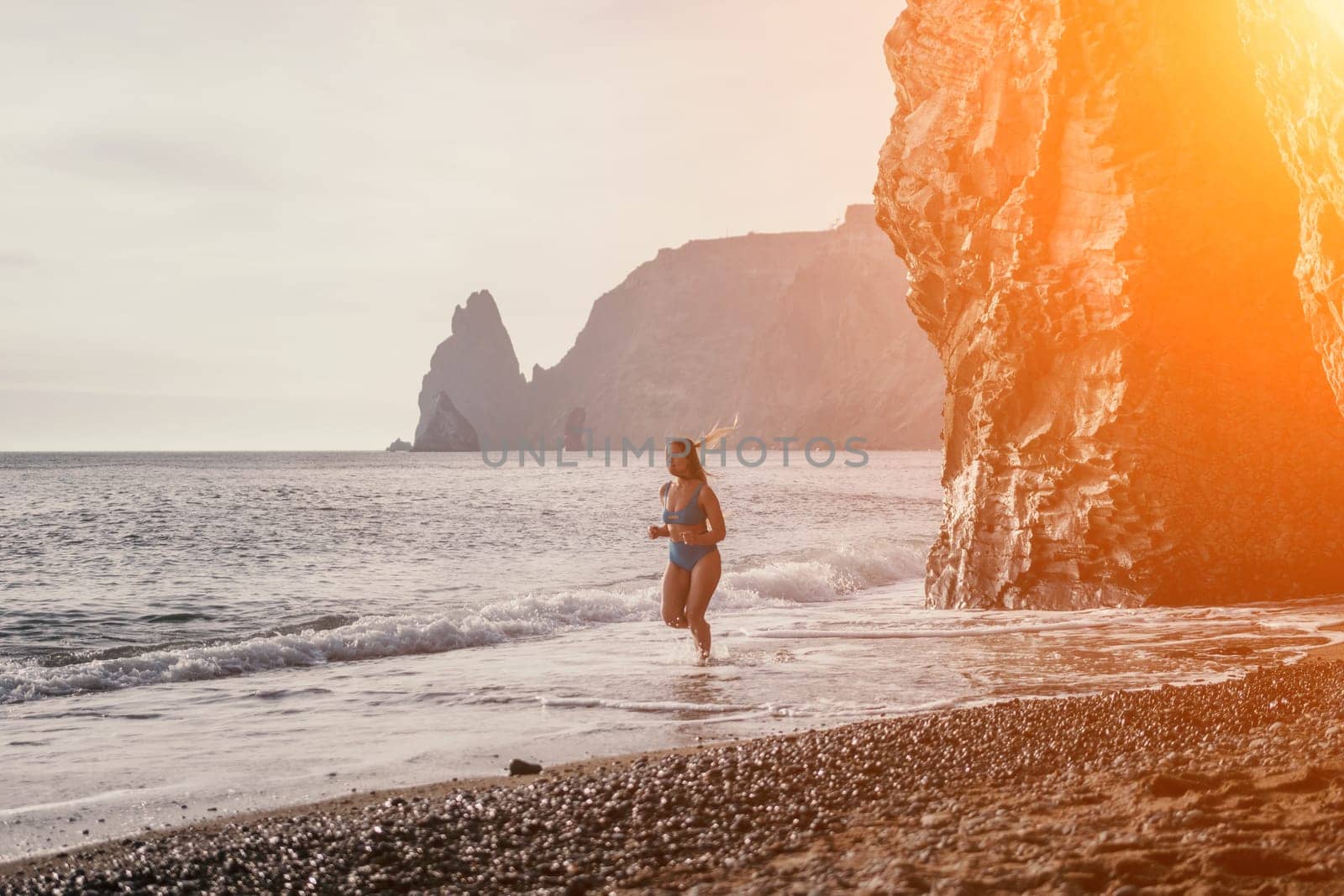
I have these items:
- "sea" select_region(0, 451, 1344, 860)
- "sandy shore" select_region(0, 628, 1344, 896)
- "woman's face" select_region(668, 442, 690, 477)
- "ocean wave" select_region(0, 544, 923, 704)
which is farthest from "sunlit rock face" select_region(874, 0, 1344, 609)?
"sandy shore" select_region(0, 628, 1344, 896)

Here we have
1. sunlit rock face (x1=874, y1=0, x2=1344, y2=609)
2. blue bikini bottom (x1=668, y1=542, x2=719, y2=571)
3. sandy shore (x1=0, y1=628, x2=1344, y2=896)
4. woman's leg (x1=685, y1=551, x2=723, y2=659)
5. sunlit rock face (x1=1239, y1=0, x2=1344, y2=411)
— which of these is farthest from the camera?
sunlit rock face (x1=874, y1=0, x2=1344, y2=609)

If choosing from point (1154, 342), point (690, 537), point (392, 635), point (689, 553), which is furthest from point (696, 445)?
point (1154, 342)

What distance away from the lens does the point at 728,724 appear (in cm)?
807

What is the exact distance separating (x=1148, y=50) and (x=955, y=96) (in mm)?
3139

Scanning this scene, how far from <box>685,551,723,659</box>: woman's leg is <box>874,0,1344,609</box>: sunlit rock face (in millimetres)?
5351

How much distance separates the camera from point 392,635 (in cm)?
1337

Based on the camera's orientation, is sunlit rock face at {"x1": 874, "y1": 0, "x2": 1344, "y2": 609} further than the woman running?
Yes

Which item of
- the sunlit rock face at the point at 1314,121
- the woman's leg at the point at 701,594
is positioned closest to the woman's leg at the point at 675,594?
the woman's leg at the point at 701,594

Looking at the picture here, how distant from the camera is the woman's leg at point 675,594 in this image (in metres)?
11.3

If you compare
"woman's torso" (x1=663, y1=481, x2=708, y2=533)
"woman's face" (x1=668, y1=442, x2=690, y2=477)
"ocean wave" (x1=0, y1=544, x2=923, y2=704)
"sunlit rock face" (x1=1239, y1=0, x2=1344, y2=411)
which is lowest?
"ocean wave" (x1=0, y1=544, x2=923, y2=704)

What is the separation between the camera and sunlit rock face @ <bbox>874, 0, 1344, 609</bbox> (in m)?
13.3

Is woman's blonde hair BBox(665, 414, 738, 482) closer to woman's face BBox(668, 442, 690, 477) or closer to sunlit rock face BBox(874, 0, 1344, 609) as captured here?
woman's face BBox(668, 442, 690, 477)

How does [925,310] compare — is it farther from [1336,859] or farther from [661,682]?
[1336,859]

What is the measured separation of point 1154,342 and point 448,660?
9142 mm
